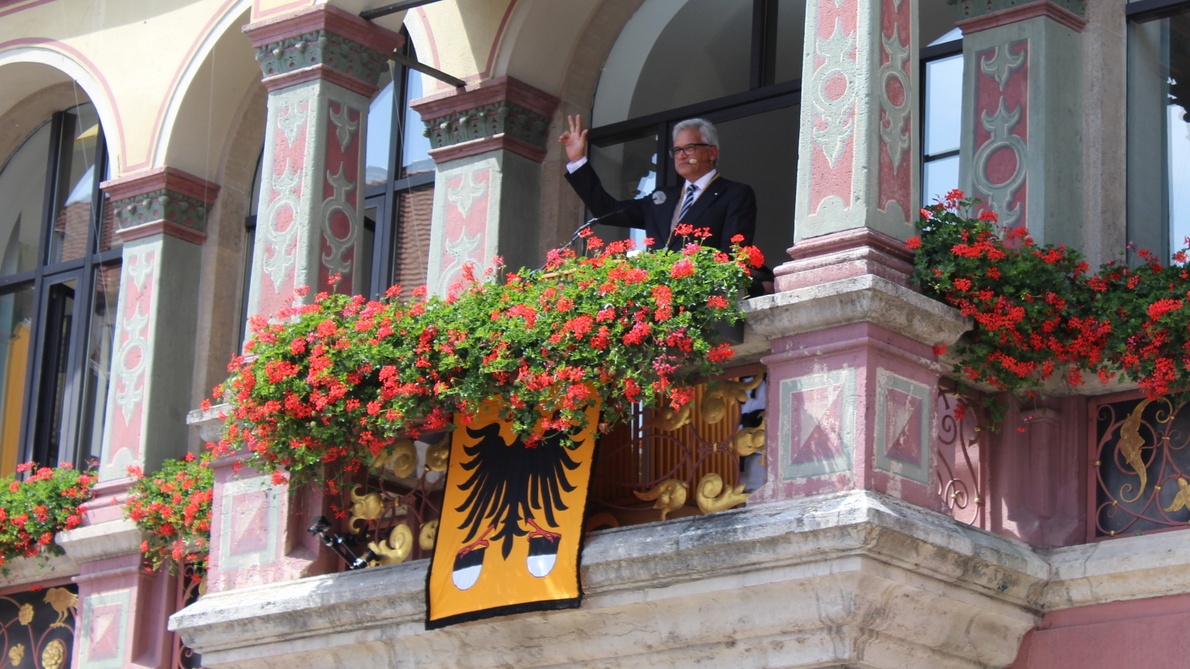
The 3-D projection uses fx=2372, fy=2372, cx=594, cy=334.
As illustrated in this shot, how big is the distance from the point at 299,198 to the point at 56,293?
175 inches

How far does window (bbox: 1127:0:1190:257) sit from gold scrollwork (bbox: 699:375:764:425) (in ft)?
6.58

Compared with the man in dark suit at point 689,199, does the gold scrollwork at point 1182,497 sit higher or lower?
lower

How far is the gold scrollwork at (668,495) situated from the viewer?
10.2 metres

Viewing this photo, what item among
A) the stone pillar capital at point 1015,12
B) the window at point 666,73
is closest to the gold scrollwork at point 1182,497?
the stone pillar capital at point 1015,12

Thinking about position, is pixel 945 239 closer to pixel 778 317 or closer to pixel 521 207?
pixel 778 317

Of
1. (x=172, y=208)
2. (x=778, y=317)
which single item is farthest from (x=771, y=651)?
(x=172, y=208)

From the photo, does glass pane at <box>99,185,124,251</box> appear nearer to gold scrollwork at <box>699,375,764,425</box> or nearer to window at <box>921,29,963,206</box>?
window at <box>921,29,963,206</box>

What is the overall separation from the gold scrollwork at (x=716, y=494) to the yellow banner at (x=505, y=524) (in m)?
0.51

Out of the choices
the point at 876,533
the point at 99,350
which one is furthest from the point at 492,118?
the point at 876,533

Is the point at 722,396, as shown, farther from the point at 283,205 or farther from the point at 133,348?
the point at 133,348

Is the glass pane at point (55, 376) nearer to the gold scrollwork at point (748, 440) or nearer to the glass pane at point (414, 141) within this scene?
the glass pane at point (414, 141)

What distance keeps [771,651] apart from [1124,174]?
9.38 feet

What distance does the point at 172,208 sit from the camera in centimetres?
1485

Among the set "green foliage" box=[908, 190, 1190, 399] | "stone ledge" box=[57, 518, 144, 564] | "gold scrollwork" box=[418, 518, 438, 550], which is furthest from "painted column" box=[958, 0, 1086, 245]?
"stone ledge" box=[57, 518, 144, 564]
